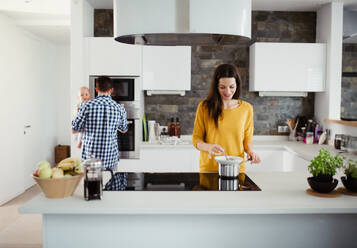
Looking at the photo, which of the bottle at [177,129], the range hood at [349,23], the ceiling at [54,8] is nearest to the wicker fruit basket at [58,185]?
the bottle at [177,129]

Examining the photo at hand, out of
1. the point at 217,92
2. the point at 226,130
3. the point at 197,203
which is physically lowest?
the point at 197,203

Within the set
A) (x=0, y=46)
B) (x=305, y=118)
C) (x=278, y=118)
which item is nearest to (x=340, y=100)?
(x=305, y=118)

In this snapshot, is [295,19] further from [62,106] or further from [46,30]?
[62,106]

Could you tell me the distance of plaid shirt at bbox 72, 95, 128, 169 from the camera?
308 cm

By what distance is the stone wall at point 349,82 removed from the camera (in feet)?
13.9

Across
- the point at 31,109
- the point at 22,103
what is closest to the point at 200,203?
the point at 22,103

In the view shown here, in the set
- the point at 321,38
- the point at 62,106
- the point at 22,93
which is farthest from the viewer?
the point at 62,106

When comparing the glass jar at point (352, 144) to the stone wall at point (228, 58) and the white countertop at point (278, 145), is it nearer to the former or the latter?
the white countertop at point (278, 145)

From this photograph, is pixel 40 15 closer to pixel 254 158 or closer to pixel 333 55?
pixel 254 158

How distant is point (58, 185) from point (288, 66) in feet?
11.0

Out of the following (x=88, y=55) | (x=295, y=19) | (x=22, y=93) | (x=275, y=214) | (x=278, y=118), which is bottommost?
(x=275, y=214)

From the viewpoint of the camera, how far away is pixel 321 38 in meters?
4.54

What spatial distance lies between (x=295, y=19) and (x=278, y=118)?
1.37m

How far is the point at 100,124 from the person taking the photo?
311 centimetres
